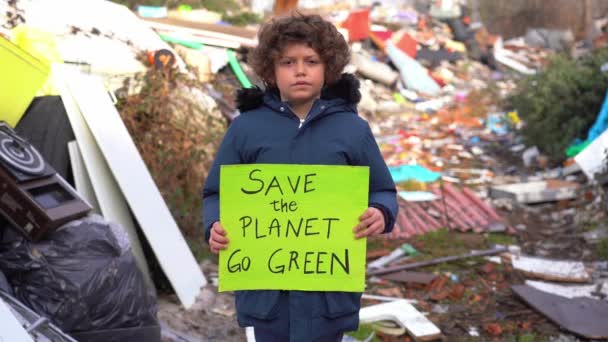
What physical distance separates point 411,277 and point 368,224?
10.5 ft

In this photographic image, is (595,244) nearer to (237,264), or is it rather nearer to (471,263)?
(471,263)

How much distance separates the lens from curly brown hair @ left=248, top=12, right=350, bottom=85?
219 centimetres

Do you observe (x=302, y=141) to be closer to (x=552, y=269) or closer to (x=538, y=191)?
(x=552, y=269)

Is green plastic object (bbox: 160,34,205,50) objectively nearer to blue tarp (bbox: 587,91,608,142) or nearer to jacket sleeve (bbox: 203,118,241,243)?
blue tarp (bbox: 587,91,608,142)

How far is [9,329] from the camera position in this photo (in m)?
2.36

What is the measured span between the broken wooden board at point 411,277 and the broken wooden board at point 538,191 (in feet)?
8.14

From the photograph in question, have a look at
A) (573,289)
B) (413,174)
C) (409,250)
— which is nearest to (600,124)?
(413,174)

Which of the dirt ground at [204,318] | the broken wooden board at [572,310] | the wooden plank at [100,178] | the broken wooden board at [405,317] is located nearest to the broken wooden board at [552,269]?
the broken wooden board at [572,310]

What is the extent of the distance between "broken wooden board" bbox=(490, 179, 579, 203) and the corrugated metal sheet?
1.00 ft

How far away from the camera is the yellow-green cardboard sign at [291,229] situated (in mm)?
2117

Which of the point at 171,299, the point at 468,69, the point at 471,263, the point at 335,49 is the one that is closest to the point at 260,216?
the point at 335,49

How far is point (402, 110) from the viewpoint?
1269 centimetres

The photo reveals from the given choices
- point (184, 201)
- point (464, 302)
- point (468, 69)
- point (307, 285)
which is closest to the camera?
point (307, 285)

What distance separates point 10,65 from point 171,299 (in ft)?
5.00
